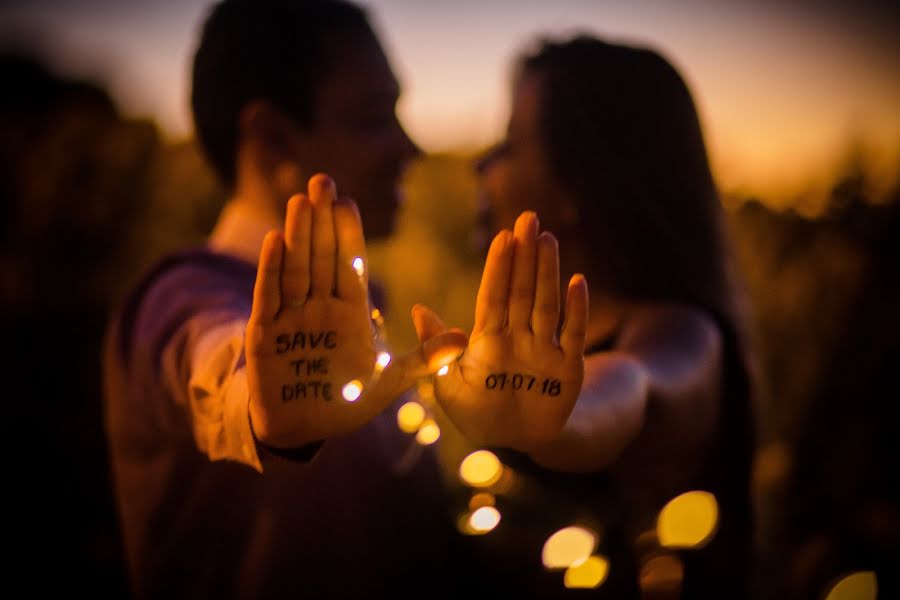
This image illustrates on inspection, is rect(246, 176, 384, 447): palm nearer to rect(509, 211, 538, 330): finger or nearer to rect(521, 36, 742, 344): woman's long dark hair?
rect(509, 211, 538, 330): finger

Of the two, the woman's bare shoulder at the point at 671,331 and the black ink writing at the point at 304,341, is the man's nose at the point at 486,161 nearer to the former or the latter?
the woman's bare shoulder at the point at 671,331

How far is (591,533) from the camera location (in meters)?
1.70

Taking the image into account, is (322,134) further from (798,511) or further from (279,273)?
(798,511)

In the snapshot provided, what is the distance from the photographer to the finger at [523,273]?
40.8 inches

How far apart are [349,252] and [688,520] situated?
3.93 feet

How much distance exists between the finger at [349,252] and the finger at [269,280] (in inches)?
3.2

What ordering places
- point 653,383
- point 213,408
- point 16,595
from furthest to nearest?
point 16,595
point 653,383
point 213,408

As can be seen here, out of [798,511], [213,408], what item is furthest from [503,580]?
[798,511]

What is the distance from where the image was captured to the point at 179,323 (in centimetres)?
147

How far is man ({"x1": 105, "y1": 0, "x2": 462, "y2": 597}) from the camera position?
999mm

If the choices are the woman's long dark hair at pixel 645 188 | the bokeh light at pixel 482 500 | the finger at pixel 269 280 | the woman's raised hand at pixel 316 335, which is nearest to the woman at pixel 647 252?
the woman's long dark hair at pixel 645 188

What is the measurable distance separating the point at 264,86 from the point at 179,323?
799mm

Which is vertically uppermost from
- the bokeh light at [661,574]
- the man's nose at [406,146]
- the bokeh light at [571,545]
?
the man's nose at [406,146]

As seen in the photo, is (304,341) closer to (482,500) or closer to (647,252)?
(647,252)
